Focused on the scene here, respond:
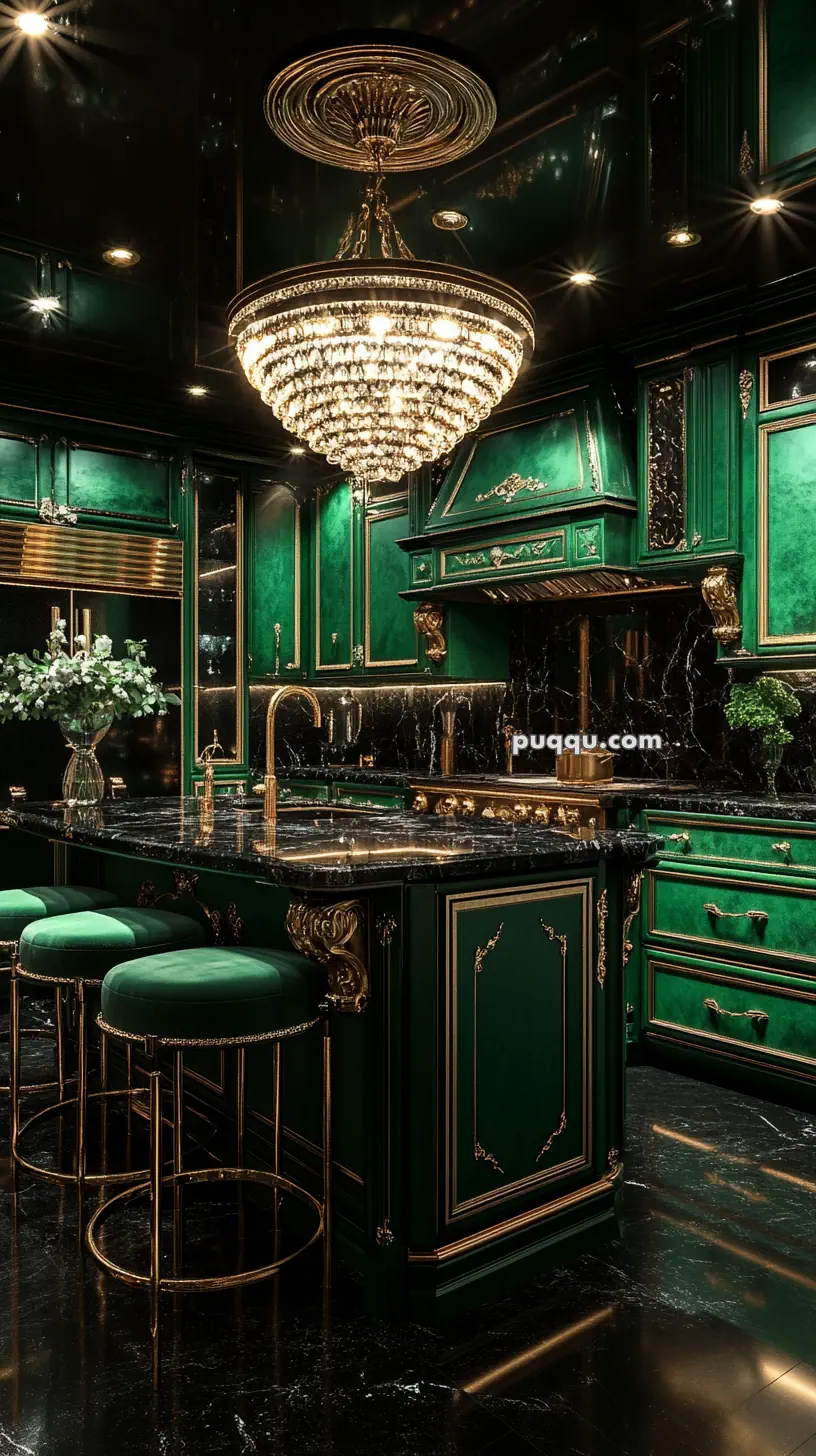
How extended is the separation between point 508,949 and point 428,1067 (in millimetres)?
335

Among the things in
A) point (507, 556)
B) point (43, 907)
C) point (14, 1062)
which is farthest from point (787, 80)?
point (14, 1062)

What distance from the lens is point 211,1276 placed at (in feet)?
7.94

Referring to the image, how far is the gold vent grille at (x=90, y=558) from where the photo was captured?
16.8ft

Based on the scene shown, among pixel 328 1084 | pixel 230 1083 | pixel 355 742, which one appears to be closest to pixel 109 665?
pixel 230 1083

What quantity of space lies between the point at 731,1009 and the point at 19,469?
13.6ft

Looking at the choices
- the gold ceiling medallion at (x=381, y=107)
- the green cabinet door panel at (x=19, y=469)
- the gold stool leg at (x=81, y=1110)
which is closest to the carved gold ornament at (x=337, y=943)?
the gold stool leg at (x=81, y=1110)

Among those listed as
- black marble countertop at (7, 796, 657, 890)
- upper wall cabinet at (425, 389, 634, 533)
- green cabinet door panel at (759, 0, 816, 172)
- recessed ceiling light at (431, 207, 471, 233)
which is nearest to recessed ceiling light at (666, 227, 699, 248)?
green cabinet door panel at (759, 0, 816, 172)

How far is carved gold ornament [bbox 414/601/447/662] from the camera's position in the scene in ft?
18.2

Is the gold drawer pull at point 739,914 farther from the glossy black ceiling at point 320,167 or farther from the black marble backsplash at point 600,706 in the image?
the glossy black ceiling at point 320,167

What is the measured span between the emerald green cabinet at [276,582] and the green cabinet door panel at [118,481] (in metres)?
Result: 0.65

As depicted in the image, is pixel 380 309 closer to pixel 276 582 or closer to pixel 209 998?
pixel 209 998

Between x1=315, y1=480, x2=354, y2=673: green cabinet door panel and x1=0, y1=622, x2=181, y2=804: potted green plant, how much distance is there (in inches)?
99.8

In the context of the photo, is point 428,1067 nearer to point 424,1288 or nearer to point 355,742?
point 424,1288

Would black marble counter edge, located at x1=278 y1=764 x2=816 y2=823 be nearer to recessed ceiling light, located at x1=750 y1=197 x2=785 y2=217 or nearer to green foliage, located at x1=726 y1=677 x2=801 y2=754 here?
green foliage, located at x1=726 y1=677 x2=801 y2=754
